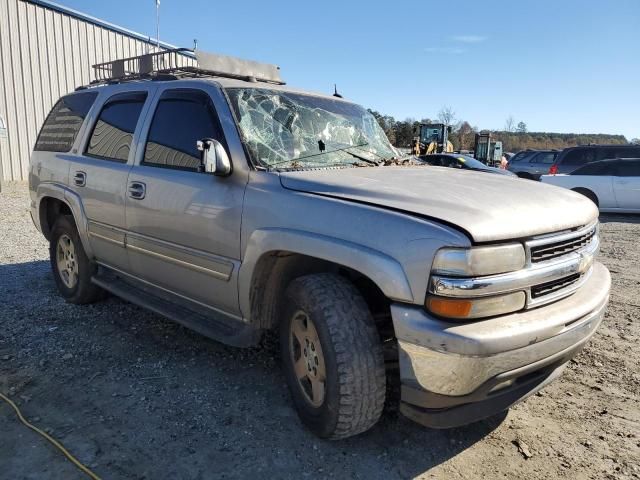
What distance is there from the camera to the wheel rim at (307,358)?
272 cm

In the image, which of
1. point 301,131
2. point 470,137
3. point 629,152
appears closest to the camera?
point 301,131

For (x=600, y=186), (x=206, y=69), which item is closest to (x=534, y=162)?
(x=600, y=186)

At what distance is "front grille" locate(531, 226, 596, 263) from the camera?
243 cm

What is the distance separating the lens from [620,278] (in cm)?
631

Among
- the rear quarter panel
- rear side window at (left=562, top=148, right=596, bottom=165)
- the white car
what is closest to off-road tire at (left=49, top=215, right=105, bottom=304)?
the rear quarter panel

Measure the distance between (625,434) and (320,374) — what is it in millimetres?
1802

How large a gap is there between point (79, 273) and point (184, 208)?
2.00 metres

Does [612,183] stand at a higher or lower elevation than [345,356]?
higher

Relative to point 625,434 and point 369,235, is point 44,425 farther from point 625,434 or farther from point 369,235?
point 625,434

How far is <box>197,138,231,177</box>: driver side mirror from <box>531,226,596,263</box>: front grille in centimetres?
179

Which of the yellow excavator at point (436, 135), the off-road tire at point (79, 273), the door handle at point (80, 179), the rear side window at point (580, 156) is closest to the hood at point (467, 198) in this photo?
the door handle at point (80, 179)

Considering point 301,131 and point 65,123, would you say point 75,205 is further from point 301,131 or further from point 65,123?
point 301,131

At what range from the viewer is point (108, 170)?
4156mm

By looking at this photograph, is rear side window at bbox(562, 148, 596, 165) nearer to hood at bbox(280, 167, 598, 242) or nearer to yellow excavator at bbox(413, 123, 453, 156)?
yellow excavator at bbox(413, 123, 453, 156)
